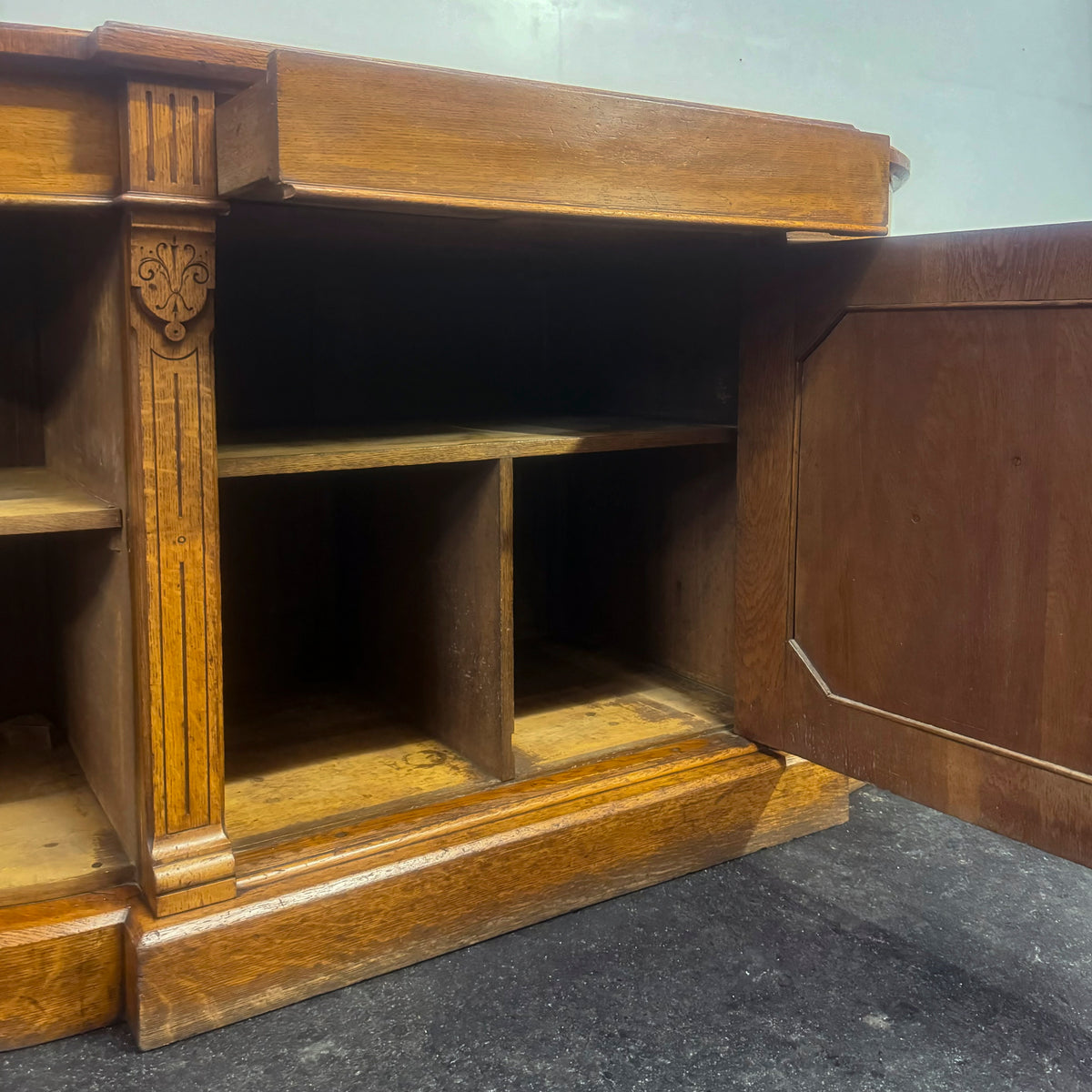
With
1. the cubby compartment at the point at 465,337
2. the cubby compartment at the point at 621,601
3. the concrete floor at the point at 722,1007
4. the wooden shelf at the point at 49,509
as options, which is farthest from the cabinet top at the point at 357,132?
the concrete floor at the point at 722,1007

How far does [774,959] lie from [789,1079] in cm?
16

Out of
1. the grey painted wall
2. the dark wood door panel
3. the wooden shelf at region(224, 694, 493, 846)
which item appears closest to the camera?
the dark wood door panel

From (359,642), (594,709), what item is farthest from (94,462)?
(594,709)

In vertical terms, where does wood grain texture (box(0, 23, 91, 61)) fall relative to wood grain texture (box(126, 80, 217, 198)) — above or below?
above

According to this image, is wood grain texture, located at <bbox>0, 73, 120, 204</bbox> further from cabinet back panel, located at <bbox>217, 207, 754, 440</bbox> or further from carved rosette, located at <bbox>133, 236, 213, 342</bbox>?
cabinet back panel, located at <bbox>217, 207, 754, 440</bbox>

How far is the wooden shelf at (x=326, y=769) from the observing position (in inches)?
37.0

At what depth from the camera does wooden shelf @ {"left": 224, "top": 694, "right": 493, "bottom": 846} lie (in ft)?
3.08

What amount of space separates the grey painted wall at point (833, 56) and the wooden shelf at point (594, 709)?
1.07m

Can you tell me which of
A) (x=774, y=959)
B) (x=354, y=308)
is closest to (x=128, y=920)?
(x=774, y=959)

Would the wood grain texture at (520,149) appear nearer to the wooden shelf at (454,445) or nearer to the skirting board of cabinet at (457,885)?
the wooden shelf at (454,445)

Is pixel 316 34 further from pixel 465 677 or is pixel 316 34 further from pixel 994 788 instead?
pixel 994 788

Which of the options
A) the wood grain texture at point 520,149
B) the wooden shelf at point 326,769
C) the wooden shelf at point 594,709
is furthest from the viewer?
the wooden shelf at point 594,709

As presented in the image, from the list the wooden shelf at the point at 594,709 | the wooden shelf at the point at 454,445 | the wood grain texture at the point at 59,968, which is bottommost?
the wood grain texture at the point at 59,968

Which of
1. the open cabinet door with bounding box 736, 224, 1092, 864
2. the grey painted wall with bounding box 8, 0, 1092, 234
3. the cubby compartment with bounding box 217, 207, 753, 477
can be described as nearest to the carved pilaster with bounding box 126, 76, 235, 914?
the cubby compartment with bounding box 217, 207, 753, 477
